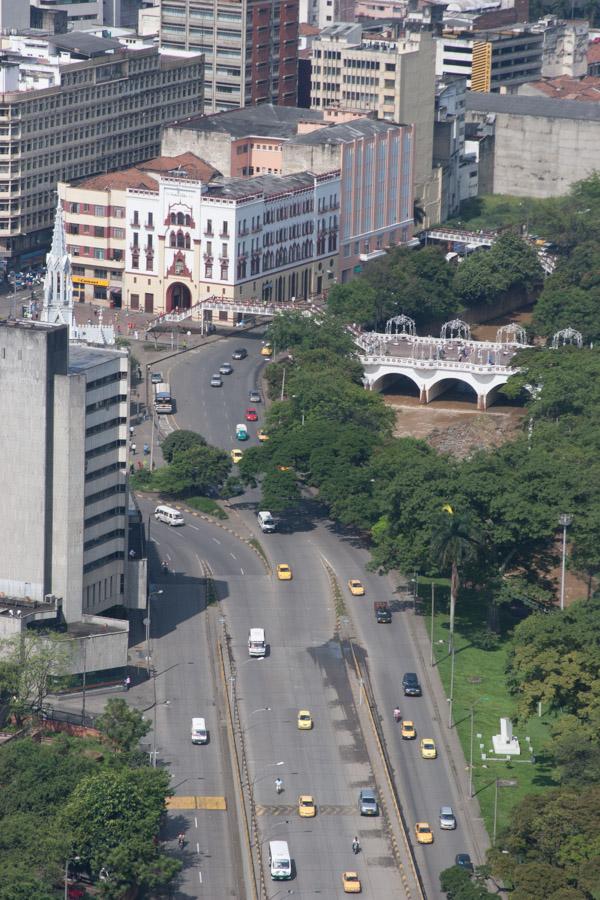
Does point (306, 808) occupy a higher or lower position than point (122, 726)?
lower

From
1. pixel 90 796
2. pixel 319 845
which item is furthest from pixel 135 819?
pixel 319 845

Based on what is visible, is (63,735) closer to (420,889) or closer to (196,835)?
(196,835)

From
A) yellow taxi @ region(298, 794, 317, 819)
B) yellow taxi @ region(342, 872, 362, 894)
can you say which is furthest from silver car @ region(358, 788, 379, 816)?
yellow taxi @ region(342, 872, 362, 894)

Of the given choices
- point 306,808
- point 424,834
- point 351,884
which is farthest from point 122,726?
point 351,884

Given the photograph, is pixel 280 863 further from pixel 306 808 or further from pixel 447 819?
pixel 447 819

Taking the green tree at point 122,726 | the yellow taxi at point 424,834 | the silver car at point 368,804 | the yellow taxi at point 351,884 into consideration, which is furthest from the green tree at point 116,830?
the yellow taxi at point 424,834

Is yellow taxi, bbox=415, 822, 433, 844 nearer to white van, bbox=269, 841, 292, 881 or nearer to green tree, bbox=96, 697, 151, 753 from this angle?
white van, bbox=269, 841, 292, 881

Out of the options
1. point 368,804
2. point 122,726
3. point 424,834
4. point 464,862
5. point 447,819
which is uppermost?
point 122,726
